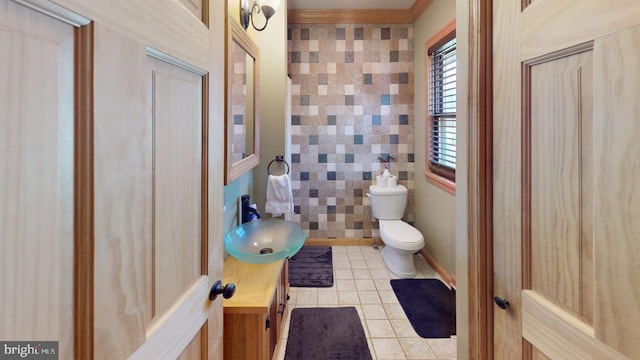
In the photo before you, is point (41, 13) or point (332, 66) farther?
point (332, 66)

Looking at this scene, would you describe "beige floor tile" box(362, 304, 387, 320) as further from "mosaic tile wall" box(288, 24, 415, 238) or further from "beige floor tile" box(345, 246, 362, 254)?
"mosaic tile wall" box(288, 24, 415, 238)

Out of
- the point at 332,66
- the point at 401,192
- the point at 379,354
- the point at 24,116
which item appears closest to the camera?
the point at 24,116

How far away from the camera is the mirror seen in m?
1.62

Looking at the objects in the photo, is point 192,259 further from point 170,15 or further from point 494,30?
point 494,30

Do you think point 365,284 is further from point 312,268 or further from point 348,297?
point 312,268

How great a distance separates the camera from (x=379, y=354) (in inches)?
76.9

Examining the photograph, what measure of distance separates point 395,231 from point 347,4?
97.0 inches

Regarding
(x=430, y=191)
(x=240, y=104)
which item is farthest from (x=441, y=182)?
(x=240, y=104)

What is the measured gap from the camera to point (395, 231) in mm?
3164

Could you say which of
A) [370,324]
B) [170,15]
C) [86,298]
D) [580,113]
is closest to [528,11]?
[580,113]

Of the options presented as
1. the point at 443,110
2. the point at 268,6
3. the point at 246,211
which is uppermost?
the point at 268,6

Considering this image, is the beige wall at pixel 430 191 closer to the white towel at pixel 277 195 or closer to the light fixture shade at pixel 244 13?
the white towel at pixel 277 195

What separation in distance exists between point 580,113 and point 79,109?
3.07ft

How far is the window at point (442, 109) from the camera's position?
9.32 feet
